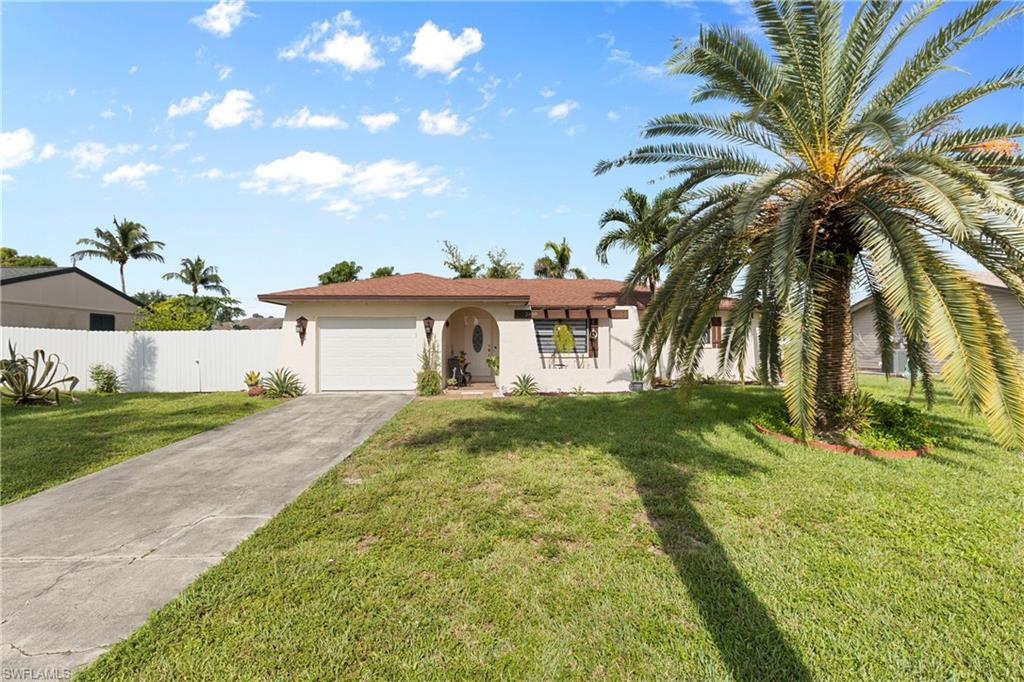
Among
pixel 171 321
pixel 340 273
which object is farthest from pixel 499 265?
pixel 171 321

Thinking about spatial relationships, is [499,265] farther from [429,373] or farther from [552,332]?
[429,373]

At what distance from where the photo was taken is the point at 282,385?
506 inches

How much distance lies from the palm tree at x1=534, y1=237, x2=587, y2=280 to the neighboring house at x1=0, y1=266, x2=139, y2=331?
25516 mm

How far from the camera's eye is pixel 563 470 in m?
5.68

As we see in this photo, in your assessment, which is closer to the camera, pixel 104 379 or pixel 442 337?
pixel 104 379

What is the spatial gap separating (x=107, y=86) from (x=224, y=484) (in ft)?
28.6

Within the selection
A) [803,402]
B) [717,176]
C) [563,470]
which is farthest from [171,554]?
[717,176]

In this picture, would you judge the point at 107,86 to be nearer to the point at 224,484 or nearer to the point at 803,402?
the point at 224,484

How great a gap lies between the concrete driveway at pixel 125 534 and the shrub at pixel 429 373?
17.8 ft

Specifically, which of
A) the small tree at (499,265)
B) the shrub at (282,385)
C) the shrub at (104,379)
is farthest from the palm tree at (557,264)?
the shrub at (104,379)

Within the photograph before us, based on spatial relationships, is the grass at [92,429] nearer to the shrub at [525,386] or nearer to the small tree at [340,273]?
the shrub at [525,386]

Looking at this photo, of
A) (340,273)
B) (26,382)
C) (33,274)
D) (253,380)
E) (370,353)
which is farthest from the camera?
(340,273)

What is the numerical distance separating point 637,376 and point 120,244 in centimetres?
4230

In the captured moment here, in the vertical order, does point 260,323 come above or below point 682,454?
above
